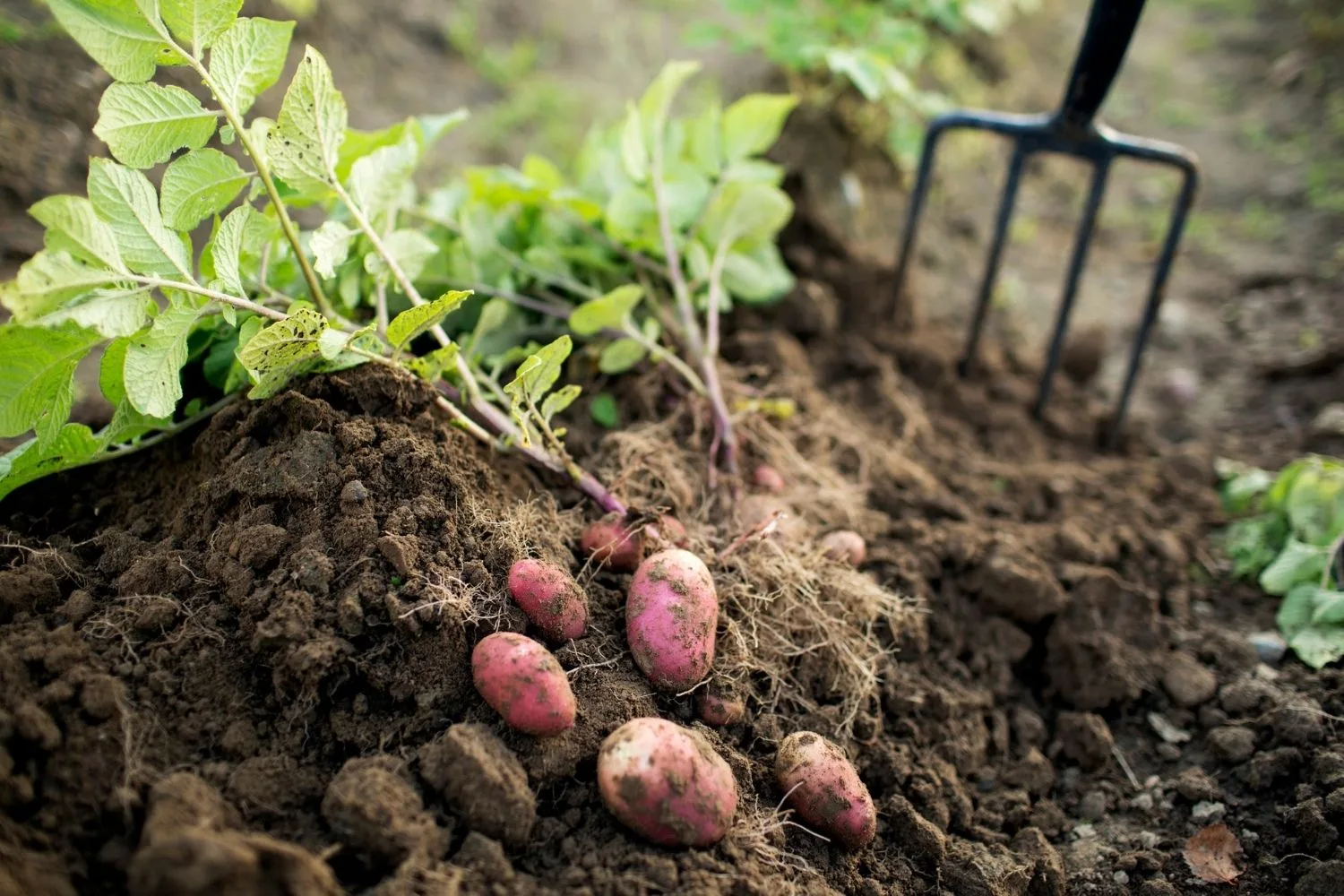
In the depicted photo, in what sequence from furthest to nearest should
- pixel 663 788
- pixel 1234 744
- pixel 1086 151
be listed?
pixel 1086 151 → pixel 1234 744 → pixel 663 788

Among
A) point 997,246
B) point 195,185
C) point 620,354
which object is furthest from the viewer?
point 997,246

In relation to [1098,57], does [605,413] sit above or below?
below

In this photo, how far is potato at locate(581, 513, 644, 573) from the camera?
1.71 m

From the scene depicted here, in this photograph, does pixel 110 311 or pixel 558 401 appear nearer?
pixel 110 311

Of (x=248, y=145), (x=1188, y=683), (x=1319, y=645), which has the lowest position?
(x=1188, y=683)

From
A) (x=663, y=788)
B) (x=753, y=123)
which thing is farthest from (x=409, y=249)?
(x=663, y=788)

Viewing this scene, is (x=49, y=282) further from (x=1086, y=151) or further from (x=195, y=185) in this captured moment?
(x=1086, y=151)

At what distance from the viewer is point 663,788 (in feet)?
4.31

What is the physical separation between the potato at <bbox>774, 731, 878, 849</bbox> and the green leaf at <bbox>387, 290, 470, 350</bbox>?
0.98 meters

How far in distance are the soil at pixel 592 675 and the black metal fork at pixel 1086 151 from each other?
563 millimetres

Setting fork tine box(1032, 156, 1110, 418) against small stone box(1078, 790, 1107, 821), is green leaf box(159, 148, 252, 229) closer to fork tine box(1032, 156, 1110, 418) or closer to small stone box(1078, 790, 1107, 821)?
small stone box(1078, 790, 1107, 821)

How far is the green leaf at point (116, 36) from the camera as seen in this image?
4.61 ft

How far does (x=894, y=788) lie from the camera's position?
166 cm

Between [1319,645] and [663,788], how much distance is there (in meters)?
1.56
